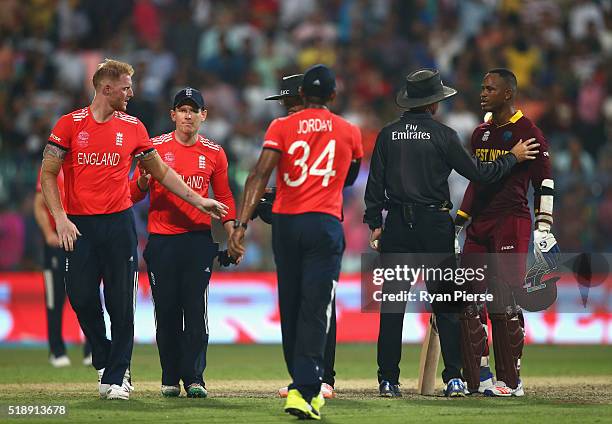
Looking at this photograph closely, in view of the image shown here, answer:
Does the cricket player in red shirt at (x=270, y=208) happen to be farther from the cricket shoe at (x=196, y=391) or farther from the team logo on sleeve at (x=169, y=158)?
the team logo on sleeve at (x=169, y=158)

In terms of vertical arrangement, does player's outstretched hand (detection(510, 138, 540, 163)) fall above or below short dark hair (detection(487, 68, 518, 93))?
below

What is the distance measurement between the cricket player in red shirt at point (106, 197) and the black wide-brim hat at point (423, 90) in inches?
74.2

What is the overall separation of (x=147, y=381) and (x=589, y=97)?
1154 centimetres

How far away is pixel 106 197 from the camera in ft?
31.9

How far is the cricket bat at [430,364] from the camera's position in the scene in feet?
34.2

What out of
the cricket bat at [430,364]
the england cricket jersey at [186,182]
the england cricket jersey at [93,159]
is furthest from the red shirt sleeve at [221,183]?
the cricket bat at [430,364]

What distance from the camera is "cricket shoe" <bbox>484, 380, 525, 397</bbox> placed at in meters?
10.3

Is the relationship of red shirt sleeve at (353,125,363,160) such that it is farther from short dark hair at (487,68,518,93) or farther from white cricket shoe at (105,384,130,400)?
white cricket shoe at (105,384,130,400)

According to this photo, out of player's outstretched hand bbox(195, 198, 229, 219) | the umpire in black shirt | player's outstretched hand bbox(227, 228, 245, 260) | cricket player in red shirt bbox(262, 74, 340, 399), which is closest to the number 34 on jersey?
player's outstretched hand bbox(227, 228, 245, 260)

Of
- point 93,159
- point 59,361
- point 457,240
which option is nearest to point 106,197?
point 93,159

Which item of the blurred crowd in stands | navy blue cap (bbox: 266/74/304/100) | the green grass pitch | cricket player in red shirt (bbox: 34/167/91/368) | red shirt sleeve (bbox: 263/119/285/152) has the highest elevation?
the blurred crowd in stands

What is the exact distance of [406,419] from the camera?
8.65 meters

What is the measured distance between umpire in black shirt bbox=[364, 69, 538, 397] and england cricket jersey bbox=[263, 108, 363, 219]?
1392 millimetres

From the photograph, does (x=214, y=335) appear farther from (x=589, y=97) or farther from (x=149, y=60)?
(x=589, y=97)
